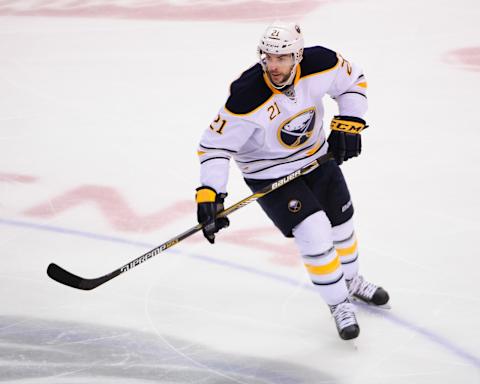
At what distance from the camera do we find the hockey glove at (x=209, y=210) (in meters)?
3.17

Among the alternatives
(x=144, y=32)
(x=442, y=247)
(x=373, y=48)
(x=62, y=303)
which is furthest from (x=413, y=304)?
(x=144, y=32)

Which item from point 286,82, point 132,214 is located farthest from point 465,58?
point 286,82

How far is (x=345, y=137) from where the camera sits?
3436 mm

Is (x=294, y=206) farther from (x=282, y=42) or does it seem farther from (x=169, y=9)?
(x=169, y=9)

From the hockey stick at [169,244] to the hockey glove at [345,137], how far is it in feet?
0.14

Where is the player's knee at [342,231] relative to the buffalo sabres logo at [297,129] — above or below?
below

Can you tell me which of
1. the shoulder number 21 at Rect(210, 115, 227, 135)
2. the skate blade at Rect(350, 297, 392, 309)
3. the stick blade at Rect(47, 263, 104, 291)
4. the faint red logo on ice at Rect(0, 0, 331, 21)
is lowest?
the faint red logo on ice at Rect(0, 0, 331, 21)

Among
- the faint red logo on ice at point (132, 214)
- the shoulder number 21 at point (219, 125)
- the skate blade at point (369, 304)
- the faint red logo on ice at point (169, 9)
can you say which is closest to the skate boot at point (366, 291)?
the skate blade at point (369, 304)

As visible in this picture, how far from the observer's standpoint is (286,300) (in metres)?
3.75

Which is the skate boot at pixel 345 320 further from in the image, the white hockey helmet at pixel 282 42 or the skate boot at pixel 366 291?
the white hockey helmet at pixel 282 42

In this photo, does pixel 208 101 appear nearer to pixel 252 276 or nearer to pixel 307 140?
pixel 252 276

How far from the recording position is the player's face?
3125mm

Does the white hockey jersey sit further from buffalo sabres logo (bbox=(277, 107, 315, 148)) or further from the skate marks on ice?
the skate marks on ice

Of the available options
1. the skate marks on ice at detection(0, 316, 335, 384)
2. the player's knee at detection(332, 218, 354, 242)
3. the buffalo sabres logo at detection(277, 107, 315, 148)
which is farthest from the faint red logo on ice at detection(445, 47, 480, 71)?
the skate marks on ice at detection(0, 316, 335, 384)
